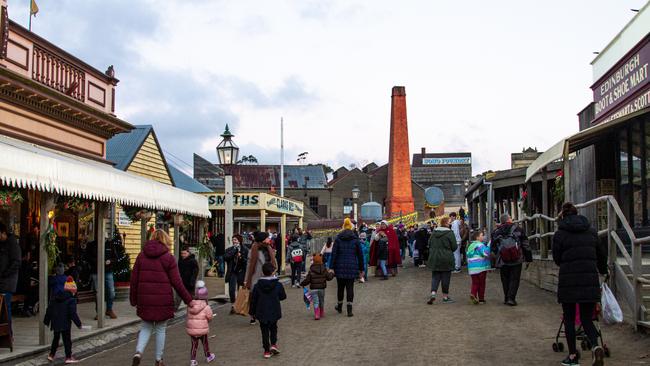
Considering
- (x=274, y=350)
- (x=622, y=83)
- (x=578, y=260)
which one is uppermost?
(x=622, y=83)

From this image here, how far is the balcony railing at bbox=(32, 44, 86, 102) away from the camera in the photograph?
52.4ft

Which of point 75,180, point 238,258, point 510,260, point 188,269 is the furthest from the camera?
point 238,258

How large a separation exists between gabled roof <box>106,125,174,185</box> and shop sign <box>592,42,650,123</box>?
557 inches

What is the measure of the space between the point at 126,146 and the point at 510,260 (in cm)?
1537

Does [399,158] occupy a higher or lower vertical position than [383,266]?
higher

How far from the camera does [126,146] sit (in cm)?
2550

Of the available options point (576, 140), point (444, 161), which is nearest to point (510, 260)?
point (576, 140)

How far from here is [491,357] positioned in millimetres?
9375

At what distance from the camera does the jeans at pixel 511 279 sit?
14289 mm

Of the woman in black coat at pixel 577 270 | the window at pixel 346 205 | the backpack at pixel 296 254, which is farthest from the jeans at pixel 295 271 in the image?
the window at pixel 346 205

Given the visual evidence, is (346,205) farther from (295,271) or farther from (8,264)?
(8,264)

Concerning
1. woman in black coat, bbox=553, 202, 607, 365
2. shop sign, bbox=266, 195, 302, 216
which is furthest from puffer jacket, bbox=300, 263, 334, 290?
shop sign, bbox=266, 195, 302, 216

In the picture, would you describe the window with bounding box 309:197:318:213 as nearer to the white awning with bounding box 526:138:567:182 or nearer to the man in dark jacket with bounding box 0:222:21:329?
the white awning with bounding box 526:138:567:182

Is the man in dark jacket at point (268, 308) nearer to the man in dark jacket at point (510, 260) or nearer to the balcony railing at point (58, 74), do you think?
the man in dark jacket at point (510, 260)
